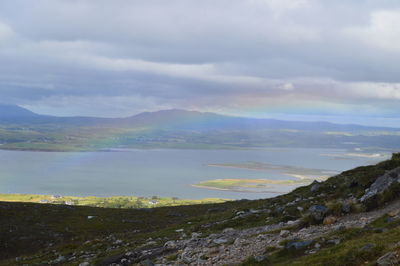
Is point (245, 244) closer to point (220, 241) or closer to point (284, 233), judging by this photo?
point (284, 233)

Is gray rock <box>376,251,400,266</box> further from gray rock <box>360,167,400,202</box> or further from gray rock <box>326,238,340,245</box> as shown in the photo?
gray rock <box>360,167,400,202</box>

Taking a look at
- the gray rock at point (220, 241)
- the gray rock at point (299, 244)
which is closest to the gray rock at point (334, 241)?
the gray rock at point (299, 244)

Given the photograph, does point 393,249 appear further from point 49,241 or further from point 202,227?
point 49,241

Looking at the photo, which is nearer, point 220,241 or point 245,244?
point 245,244

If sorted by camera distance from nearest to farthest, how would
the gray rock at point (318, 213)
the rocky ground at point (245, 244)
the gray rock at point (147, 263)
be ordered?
the rocky ground at point (245, 244), the gray rock at point (147, 263), the gray rock at point (318, 213)

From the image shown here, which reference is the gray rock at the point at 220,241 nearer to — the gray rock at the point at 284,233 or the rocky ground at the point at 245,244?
the rocky ground at the point at 245,244

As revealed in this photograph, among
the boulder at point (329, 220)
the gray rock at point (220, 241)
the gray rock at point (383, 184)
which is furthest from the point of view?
the gray rock at point (383, 184)

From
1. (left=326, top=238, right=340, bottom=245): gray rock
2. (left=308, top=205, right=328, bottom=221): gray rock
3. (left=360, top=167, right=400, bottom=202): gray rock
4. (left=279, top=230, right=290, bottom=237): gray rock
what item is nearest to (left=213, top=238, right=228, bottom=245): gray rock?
(left=279, top=230, right=290, bottom=237): gray rock

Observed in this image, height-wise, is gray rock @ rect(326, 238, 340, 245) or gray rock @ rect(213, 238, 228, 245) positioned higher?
gray rock @ rect(326, 238, 340, 245)

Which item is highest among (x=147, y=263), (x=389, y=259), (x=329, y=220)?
(x=389, y=259)

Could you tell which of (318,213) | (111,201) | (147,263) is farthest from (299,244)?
(111,201)

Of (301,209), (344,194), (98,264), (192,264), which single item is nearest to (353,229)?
(192,264)
